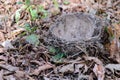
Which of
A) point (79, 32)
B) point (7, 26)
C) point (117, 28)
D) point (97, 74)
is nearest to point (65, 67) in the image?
point (97, 74)

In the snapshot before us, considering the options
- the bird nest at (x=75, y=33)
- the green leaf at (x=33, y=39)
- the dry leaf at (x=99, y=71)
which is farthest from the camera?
the green leaf at (x=33, y=39)

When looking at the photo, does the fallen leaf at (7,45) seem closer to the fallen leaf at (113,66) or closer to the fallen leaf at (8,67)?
the fallen leaf at (8,67)

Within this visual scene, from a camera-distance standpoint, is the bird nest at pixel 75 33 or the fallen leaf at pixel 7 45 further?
the fallen leaf at pixel 7 45

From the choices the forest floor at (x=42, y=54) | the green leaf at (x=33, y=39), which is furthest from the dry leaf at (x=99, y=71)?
the green leaf at (x=33, y=39)

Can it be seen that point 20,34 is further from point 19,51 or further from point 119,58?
point 119,58

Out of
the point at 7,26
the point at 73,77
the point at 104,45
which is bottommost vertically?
the point at 73,77

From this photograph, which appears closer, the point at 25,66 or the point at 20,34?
the point at 25,66

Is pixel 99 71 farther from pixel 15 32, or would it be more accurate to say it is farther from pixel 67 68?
pixel 15 32

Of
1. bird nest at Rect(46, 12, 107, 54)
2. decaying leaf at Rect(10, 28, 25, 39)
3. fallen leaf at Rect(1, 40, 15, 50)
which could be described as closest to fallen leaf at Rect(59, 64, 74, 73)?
bird nest at Rect(46, 12, 107, 54)
